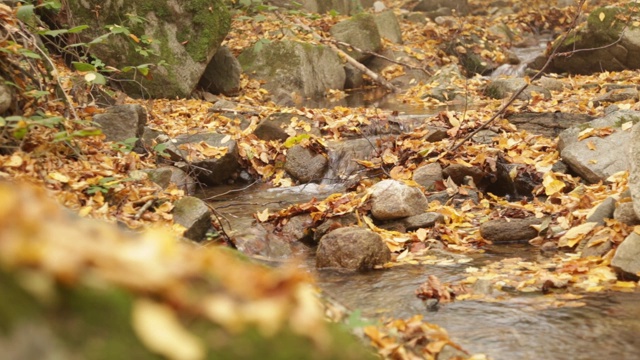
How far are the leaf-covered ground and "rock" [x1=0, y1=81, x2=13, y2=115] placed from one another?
0.26 m

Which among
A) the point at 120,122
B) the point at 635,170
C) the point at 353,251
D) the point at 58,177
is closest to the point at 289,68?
the point at 120,122

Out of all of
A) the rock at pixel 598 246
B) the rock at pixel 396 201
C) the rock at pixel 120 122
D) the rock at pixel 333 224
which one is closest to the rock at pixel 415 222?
the rock at pixel 396 201

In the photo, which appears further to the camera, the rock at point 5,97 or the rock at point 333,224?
the rock at point 333,224

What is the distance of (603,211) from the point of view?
518cm

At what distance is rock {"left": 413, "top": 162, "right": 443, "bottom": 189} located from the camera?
24.3 ft

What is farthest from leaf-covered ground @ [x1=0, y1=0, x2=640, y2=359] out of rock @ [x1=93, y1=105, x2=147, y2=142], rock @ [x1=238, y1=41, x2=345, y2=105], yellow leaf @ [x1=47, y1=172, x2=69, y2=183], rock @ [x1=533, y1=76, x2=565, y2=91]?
rock @ [x1=238, y1=41, x2=345, y2=105]

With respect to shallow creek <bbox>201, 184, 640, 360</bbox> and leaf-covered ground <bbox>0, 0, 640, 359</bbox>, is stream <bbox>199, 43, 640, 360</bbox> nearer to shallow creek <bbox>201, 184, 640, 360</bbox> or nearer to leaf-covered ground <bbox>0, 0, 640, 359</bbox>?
shallow creek <bbox>201, 184, 640, 360</bbox>

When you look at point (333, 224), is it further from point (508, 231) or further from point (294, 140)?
point (294, 140)

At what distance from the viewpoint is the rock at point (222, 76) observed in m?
12.5

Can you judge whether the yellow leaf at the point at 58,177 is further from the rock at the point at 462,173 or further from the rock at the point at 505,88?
the rock at the point at 505,88

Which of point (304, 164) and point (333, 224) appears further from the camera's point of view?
point (304, 164)

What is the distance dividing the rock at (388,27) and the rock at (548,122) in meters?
8.85

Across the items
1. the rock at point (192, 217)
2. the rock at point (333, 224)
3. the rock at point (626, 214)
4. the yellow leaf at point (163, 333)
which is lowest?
the rock at point (333, 224)

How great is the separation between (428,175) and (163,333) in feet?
21.3
